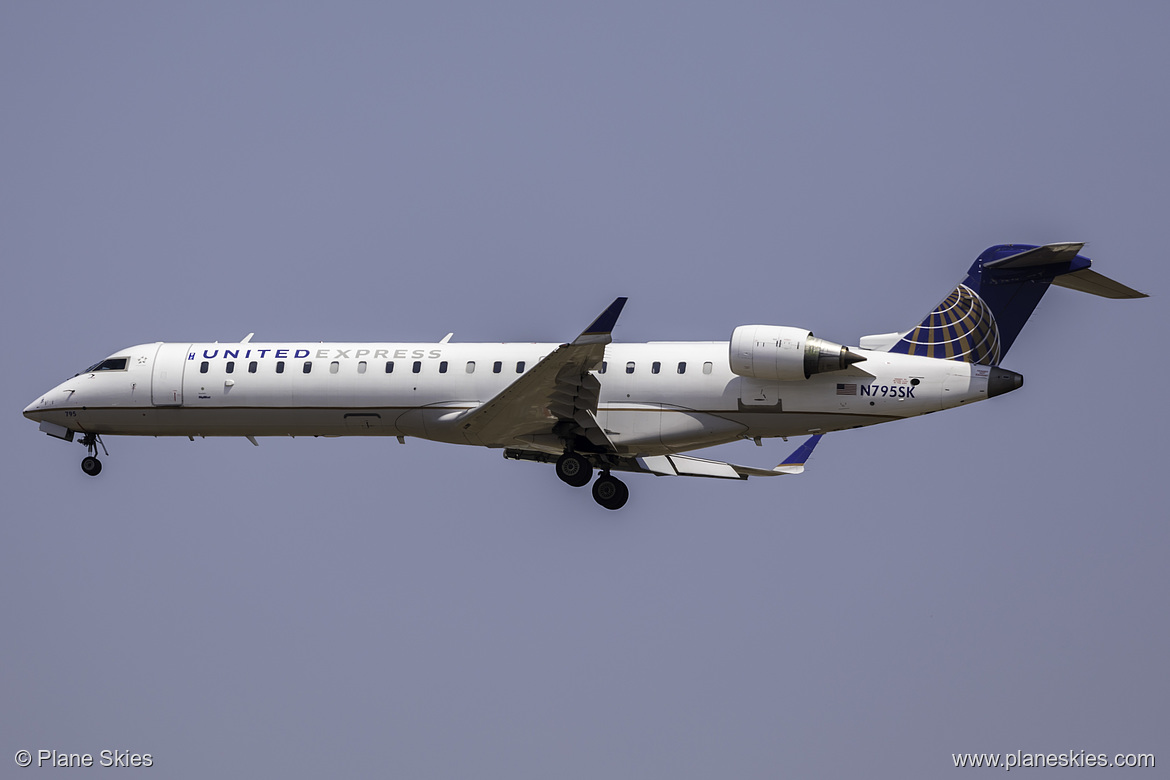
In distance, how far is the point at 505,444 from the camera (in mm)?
29797

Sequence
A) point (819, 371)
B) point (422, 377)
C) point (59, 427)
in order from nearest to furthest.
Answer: point (819, 371) → point (422, 377) → point (59, 427)

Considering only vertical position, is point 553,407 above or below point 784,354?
below

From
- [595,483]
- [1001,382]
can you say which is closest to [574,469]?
[595,483]

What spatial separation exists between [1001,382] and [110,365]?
18251 mm

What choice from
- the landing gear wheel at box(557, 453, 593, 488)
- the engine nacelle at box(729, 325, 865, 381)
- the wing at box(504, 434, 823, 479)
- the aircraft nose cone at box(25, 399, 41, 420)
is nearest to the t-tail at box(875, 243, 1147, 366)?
the engine nacelle at box(729, 325, 865, 381)

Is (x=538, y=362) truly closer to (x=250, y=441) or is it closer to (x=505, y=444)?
(x=505, y=444)

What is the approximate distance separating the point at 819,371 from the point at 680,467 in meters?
6.29

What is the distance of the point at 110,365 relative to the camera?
31.8 meters

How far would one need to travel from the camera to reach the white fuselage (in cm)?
2769

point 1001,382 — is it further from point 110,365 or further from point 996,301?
point 110,365

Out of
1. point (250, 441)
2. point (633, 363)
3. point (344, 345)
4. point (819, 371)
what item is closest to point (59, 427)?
point (250, 441)

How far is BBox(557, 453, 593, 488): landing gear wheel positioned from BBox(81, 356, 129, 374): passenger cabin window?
9.69m

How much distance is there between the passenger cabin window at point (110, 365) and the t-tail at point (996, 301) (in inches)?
625

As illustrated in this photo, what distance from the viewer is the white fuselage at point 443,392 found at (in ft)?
90.8
